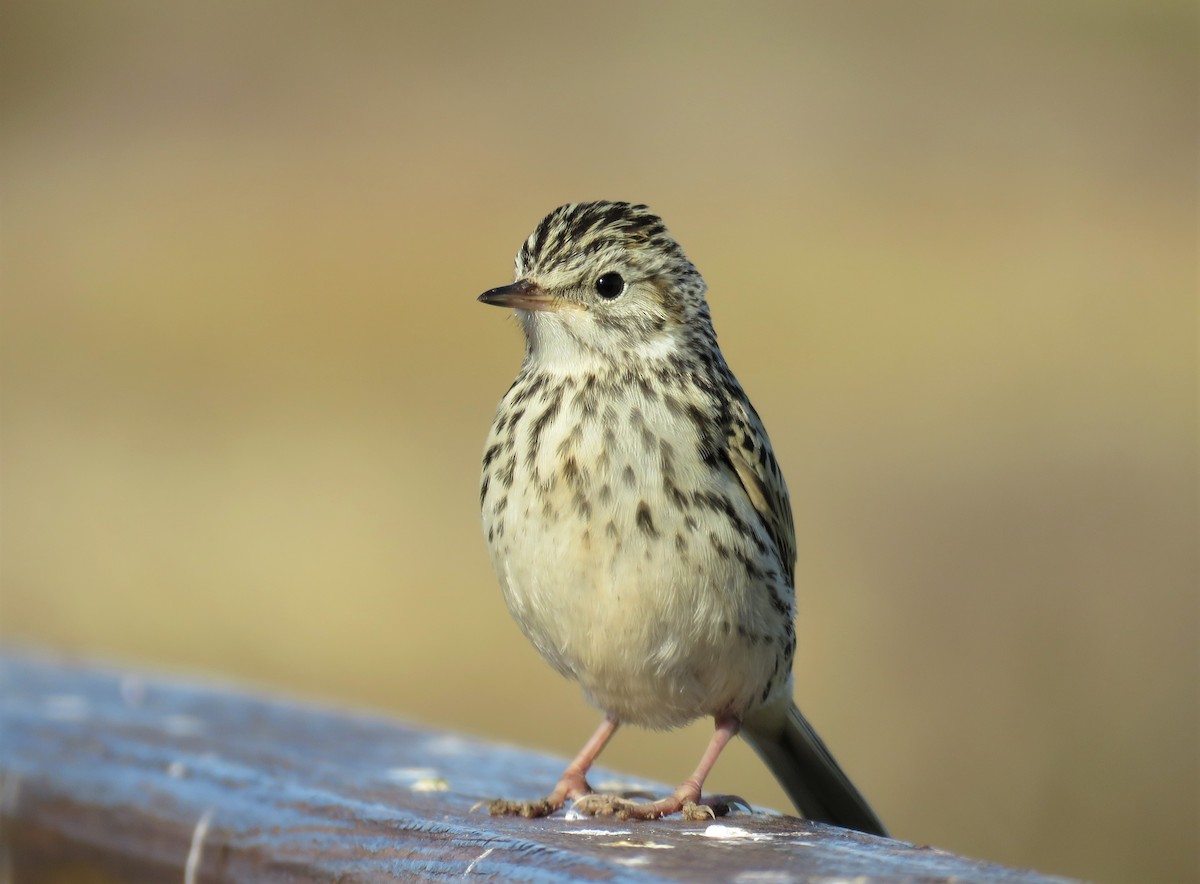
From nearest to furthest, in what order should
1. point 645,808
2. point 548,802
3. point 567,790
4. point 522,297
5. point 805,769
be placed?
point 645,808 → point 548,802 → point 567,790 → point 522,297 → point 805,769

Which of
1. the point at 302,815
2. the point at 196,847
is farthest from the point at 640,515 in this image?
the point at 196,847

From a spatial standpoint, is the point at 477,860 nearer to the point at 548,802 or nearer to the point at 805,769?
the point at 548,802

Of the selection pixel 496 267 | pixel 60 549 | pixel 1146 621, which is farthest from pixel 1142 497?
pixel 60 549

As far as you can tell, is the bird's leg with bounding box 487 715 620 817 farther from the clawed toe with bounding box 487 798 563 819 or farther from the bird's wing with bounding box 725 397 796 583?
the bird's wing with bounding box 725 397 796 583

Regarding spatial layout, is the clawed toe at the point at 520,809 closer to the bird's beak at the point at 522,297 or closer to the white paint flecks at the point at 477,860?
the white paint flecks at the point at 477,860

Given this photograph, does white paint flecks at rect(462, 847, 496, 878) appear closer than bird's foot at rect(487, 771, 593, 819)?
Yes

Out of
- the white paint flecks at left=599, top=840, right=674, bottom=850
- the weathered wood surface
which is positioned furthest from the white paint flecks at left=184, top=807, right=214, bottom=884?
the white paint flecks at left=599, top=840, right=674, bottom=850

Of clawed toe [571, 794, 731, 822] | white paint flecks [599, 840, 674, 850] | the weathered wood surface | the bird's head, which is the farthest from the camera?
the bird's head
